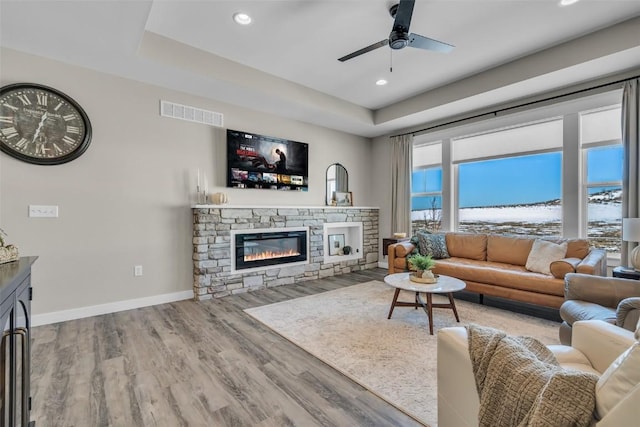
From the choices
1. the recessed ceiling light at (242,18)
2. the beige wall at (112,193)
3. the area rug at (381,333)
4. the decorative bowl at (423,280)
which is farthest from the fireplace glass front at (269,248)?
the recessed ceiling light at (242,18)

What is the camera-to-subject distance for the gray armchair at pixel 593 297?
2023mm

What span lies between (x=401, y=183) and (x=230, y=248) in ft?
11.3

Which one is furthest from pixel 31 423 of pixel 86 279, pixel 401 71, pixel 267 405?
pixel 401 71

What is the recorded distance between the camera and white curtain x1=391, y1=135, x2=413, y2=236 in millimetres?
5621

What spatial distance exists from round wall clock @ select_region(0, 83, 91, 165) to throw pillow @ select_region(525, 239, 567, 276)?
5.41m

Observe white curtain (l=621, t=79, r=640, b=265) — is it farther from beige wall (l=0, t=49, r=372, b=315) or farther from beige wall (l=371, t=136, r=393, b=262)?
beige wall (l=0, t=49, r=372, b=315)

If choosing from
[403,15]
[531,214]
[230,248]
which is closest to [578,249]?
[531,214]

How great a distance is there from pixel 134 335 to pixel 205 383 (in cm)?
122

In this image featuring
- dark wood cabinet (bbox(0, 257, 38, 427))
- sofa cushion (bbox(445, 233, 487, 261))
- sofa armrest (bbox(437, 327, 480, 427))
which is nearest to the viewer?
dark wood cabinet (bbox(0, 257, 38, 427))

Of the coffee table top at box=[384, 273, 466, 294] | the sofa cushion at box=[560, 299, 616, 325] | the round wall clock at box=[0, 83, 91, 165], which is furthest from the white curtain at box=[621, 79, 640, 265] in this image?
the round wall clock at box=[0, 83, 91, 165]

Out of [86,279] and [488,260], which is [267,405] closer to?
[86,279]

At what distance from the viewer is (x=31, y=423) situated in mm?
1544

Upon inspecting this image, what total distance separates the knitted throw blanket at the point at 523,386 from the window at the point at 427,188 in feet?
14.6

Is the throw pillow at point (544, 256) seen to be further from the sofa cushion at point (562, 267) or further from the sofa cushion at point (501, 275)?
the sofa cushion at point (562, 267)
